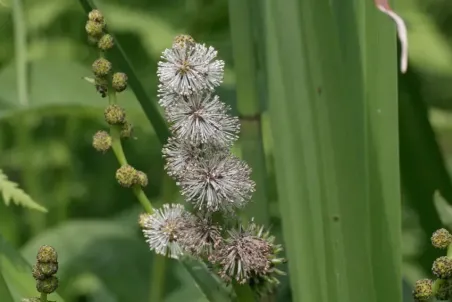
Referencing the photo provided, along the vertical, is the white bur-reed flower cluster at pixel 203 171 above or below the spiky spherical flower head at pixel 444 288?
above

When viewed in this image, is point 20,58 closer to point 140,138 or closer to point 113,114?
point 140,138

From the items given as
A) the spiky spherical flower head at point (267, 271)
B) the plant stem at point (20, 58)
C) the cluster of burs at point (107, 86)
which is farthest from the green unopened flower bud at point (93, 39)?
the plant stem at point (20, 58)

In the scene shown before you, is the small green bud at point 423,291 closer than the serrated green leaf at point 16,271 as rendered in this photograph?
Yes

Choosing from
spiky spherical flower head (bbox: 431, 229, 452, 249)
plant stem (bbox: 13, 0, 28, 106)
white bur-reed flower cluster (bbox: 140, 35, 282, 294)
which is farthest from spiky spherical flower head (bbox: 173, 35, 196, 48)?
plant stem (bbox: 13, 0, 28, 106)

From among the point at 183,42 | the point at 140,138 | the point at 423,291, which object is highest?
the point at 140,138

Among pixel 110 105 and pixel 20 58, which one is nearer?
pixel 110 105

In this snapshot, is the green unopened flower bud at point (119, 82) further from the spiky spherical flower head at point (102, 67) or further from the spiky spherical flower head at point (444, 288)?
the spiky spherical flower head at point (444, 288)

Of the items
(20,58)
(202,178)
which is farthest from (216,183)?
(20,58)
